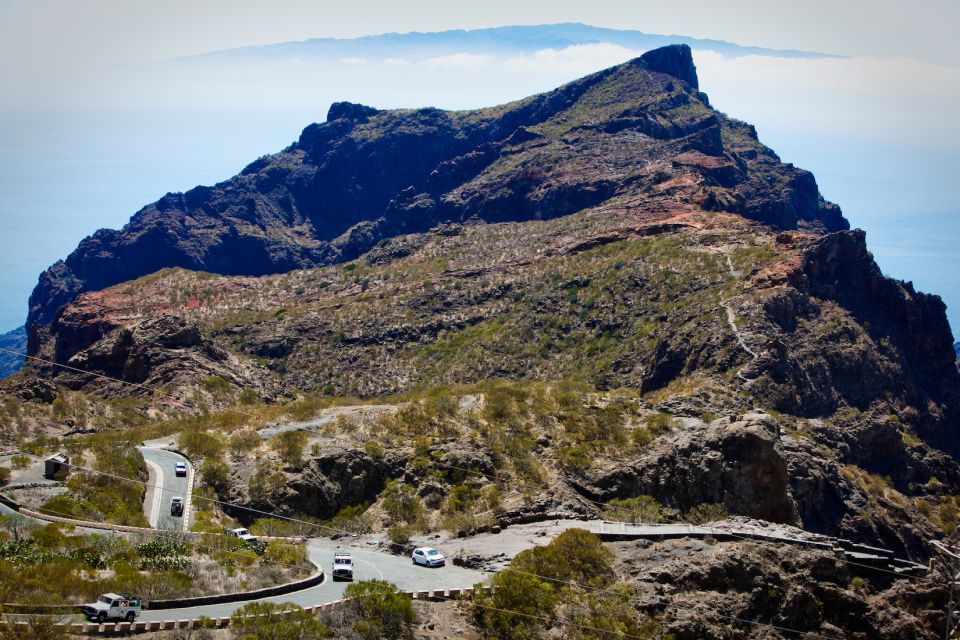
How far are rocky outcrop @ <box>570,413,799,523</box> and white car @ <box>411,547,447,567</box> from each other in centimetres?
1465

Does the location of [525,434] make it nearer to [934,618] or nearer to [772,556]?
[772,556]

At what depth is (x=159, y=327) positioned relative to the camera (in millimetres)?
100188

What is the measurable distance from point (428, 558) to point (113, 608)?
14.3 metres

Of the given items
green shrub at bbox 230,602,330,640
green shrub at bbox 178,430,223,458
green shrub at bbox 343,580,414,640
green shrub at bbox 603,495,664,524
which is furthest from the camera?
green shrub at bbox 178,430,223,458

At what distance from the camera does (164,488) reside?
5097 centimetres

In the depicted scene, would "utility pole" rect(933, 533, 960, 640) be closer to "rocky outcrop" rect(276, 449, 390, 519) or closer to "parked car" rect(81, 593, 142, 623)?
"parked car" rect(81, 593, 142, 623)

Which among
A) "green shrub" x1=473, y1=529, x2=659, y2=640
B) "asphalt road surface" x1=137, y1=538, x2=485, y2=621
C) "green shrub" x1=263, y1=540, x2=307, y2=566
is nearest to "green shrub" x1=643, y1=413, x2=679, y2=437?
"asphalt road surface" x1=137, y1=538, x2=485, y2=621

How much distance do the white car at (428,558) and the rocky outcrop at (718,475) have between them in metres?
14.6

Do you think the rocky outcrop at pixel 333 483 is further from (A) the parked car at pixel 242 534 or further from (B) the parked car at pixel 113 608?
(B) the parked car at pixel 113 608

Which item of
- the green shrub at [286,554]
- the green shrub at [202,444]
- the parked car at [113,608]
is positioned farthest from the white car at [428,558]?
the green shrub at [202,444]

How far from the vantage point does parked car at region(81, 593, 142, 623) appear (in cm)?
2912

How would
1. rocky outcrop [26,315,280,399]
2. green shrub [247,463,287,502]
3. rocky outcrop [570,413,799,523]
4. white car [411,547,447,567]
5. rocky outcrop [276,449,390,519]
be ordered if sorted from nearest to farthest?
white car [411,547,447,567], rocky outcrop [570,413,799,523], green shrub [247,463,287,502], rocky outcrop [276,449,390,519], rocky outcrop [26,315,280,399]

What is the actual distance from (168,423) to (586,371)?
150ft

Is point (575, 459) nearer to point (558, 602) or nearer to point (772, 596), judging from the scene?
point (772, 596)
